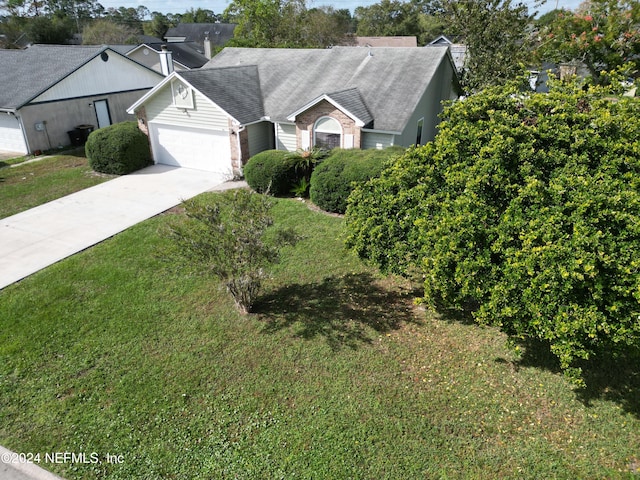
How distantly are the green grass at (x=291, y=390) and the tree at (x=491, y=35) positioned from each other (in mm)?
15359

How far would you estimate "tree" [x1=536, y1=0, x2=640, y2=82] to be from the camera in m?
21.2

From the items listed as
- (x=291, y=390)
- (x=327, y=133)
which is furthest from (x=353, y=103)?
(x=291, y=390)

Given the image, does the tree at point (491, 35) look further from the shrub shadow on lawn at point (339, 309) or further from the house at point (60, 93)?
the house at point (60, 93)

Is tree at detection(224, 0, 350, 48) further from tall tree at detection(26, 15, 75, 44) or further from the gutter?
tall tree at detection(26, 15, 75, 44)

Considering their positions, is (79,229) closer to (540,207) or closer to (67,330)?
(67,330)

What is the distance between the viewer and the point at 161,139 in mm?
19016

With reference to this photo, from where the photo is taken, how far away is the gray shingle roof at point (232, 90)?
17.0 m

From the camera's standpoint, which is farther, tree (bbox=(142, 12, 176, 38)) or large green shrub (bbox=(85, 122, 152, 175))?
tree (bbox=(142, 12, 176, 38))

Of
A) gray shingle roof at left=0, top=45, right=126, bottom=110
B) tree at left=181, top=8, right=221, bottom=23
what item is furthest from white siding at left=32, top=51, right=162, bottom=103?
tree at left=181, top=8, right=221, bottom=23

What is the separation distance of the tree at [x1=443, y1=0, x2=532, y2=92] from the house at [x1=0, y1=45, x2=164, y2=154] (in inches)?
718

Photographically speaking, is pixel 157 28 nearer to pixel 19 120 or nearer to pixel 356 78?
pixel 19 120

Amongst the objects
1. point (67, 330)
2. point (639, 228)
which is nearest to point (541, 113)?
point (639, 228)

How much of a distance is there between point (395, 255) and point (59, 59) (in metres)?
23.9

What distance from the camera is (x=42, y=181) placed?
17.2 meters
